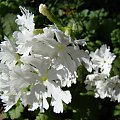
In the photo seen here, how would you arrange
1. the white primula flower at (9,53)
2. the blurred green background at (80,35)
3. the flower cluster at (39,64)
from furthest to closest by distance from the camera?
the blurred green background at (80,35), the white primula flower at (9,53), the flower cluster at (39,64)

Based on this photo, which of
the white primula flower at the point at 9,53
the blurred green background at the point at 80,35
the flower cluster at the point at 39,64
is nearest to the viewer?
the flower cluster at the point at 39,64

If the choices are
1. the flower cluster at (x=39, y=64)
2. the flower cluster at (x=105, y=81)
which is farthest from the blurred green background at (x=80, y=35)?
the flower cluster at (x=39, y=64)

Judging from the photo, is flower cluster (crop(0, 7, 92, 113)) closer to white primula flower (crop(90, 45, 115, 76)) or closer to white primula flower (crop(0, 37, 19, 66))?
white primula flower (crop(0, 37, 19, 66))

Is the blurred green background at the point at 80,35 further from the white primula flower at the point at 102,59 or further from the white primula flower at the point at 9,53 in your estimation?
the white primula flower at the point at 9,53

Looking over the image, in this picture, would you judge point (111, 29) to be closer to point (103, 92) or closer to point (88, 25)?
point (88, 25)

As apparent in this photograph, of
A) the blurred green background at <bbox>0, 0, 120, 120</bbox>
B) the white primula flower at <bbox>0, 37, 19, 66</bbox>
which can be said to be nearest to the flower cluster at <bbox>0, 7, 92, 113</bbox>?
the white primula flower at <bbox>0, 37, 19, 66</bbox>
